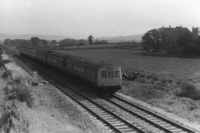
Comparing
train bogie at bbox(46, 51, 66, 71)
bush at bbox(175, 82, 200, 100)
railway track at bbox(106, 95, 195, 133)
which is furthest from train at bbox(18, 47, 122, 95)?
train bogie at bbox(46, 51, 66, 71)

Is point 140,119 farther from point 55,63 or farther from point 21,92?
point 55,63

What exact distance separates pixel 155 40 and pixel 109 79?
6302cm

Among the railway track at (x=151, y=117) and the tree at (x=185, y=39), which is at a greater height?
the tree at (x=185, y=39)

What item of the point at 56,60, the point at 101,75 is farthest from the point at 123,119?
the point at 56,60

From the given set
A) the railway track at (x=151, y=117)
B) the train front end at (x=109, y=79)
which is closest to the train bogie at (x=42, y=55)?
the train front end at (x=109, y=79)

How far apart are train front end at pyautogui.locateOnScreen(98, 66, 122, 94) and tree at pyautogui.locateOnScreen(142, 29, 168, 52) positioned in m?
→ 62.0

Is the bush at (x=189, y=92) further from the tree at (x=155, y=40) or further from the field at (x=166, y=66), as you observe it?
the tree at (x=155, y=40)

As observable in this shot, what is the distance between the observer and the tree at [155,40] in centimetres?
8119

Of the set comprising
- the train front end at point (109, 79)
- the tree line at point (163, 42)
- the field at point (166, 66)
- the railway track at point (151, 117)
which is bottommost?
the field at point (166, 66)

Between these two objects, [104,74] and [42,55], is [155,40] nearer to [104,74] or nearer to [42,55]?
[42,55]

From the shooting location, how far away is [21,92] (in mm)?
18438

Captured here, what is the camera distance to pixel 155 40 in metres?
81.3

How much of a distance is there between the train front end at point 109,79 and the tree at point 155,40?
6202cm

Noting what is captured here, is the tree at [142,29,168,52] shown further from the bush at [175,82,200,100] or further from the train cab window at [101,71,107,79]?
the train cab window at [101,71,107,79]
